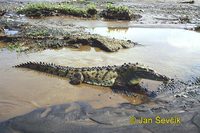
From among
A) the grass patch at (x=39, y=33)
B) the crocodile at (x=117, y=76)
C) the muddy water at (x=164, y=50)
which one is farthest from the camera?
the grass patch at (x=39, y=33)

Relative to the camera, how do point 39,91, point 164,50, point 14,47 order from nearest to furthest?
point 39,91 < point 14,47 < point 164,50

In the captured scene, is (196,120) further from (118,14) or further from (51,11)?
(51,11)

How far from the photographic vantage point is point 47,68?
8.79m

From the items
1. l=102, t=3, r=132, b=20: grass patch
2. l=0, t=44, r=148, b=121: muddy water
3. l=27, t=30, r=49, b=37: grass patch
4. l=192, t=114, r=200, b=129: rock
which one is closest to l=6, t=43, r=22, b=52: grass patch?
l=0, t=44, r=148, b=121: muddy water

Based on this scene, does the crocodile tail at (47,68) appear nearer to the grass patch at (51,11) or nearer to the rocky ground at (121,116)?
the rocky ground at (121,116)

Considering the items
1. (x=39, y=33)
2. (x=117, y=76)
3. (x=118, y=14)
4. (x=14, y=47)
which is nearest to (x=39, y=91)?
(x=117, y=76)

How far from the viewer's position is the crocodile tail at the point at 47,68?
855 cm

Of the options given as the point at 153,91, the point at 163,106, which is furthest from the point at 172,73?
the point at 163,106

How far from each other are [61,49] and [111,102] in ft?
14.8

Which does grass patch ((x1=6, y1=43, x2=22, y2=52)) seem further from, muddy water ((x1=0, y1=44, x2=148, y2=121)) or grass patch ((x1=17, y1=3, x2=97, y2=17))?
Result: grass patch ((x1=17, y1=3, x2=97, y2=17))

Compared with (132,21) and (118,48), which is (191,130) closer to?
(118,48)

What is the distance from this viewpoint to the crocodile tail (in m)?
8.55

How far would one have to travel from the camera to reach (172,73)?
897 centimetres

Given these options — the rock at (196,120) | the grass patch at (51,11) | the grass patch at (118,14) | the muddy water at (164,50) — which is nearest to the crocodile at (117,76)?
the muddy water at (164,50)
